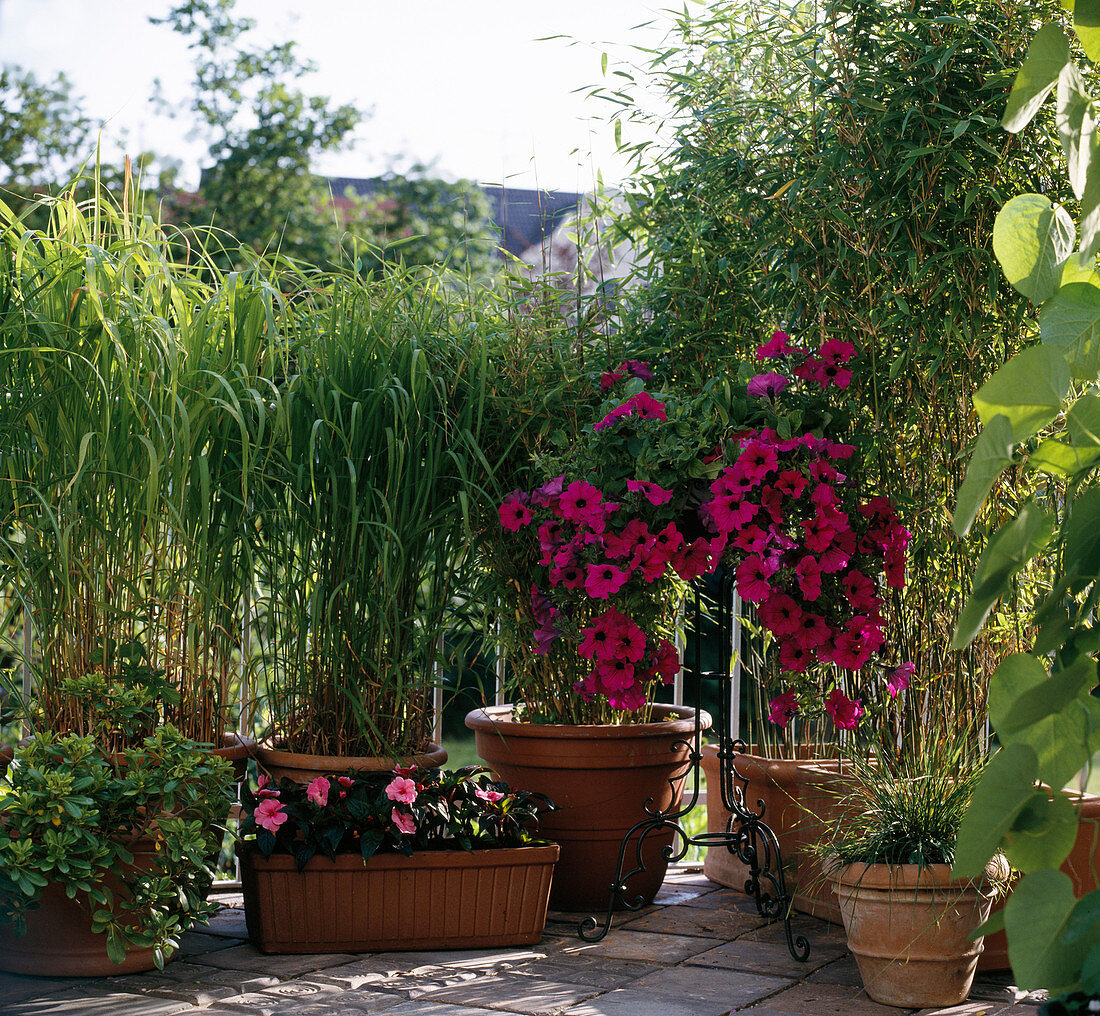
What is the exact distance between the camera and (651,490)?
219cm

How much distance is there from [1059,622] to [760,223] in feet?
5.47

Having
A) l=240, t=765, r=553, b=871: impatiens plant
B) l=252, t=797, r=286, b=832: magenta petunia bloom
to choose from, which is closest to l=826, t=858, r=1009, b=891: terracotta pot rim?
l=240, t=765, r=553, b=871: impatiens plant

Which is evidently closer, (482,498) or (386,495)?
(386,495)

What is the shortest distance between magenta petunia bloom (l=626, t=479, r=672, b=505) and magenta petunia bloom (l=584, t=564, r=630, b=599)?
0.53ft

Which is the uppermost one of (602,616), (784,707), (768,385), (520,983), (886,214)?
(886,214)

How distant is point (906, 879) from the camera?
1.85 meters

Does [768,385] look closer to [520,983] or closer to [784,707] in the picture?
[784,707]

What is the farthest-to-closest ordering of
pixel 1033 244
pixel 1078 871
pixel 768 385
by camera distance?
pixel 768 385, pixel 1078 871, pixel 1033 244

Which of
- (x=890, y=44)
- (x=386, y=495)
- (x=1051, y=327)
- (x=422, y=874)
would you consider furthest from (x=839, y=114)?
(x=422, y=874)

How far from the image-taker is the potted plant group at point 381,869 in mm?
2082

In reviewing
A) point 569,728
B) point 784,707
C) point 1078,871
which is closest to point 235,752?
point 569,728

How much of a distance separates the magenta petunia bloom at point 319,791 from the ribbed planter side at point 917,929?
101 cm

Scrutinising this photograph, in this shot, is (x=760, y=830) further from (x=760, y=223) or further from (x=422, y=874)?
(x=760, y=223)

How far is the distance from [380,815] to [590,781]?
545 mm
